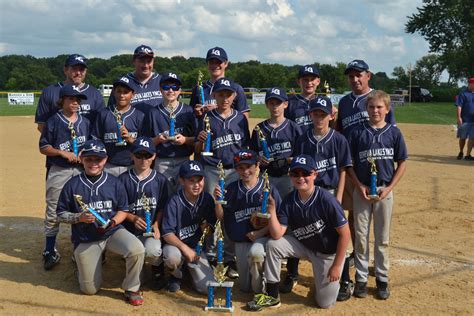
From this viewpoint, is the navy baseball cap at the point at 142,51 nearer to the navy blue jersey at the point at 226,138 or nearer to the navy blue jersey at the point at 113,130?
the navy blue jersey at the point at 113,130

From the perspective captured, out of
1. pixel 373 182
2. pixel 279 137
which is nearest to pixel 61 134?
pixel 279 137

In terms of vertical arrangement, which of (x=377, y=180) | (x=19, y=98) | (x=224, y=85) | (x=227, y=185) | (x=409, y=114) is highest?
(x=19, y=98)

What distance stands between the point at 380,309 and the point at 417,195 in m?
4.45

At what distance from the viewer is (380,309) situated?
414 centimetres

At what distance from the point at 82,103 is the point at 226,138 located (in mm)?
1722

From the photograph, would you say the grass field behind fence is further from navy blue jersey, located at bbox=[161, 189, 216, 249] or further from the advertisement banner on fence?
navy blue jersey, located at bbox=[161, 189, 216, 249]

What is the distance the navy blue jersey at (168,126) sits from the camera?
204 inches

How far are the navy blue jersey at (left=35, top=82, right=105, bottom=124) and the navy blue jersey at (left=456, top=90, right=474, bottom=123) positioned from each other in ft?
31.7

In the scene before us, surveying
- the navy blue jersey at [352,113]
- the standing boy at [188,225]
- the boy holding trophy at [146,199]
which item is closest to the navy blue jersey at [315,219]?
the standing boy at [188,225]

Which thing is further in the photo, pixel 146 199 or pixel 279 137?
pixel 279 137

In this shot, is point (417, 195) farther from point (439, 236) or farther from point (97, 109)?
point (97, 109)

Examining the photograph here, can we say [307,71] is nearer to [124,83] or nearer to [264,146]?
[264,146]

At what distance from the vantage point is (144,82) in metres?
5.55

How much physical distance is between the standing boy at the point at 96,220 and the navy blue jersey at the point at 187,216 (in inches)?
13.9
